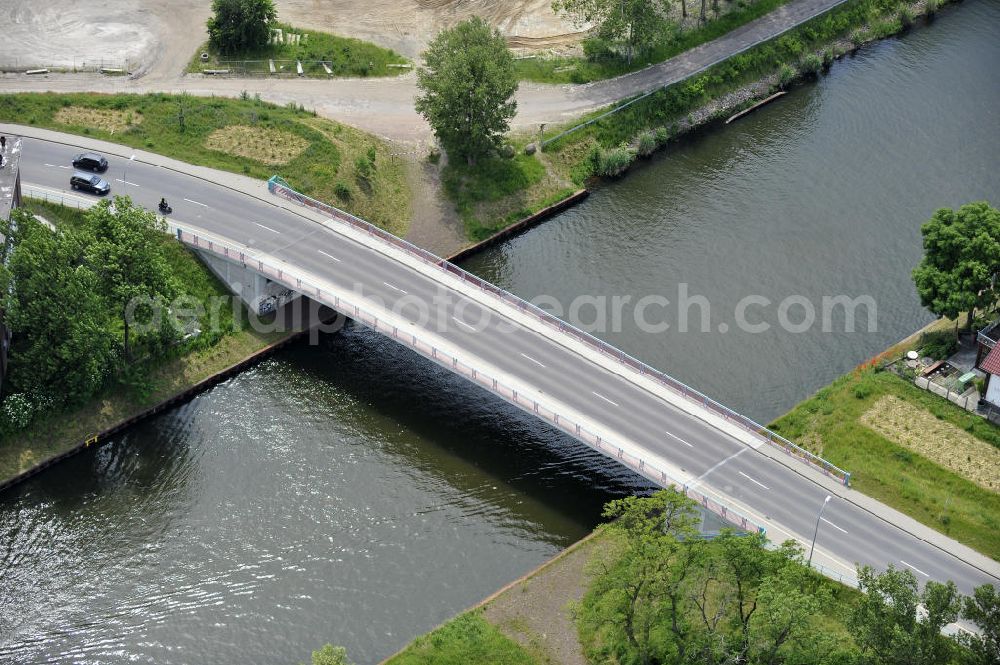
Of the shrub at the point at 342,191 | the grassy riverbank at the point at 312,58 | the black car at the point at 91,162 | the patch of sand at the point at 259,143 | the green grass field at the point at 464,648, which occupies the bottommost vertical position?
the green grass field at the point at 464,648

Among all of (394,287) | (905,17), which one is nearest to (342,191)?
(394,287)

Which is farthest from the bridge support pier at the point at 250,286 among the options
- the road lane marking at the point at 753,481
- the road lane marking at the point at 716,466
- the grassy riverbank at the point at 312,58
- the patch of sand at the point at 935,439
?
the patch of sand at the point at 935,439

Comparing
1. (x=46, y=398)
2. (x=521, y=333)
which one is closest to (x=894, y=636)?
A: (x=521, y=333)

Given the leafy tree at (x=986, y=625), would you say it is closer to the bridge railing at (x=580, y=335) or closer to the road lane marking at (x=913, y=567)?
the road lane marking at (x=913, y=567)

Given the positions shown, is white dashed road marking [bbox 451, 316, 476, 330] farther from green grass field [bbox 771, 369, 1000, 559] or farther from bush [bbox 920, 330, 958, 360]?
bush [bbox 920, 330, 958, 360]

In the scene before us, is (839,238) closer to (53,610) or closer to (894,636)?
(894,636)

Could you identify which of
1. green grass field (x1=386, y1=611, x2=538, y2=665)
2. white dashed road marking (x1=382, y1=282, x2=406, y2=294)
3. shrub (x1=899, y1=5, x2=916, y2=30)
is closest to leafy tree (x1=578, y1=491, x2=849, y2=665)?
green grass field (x1=386, y1=611, x2=538, y2=665)

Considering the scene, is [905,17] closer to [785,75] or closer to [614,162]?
[785,75]
